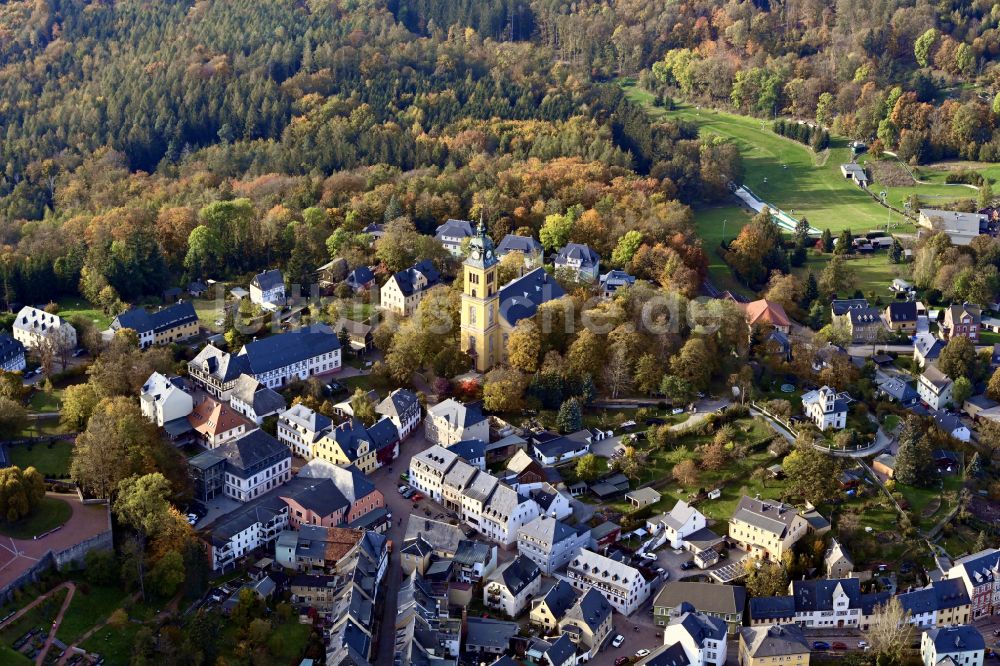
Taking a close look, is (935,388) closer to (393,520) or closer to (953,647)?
(953,647)

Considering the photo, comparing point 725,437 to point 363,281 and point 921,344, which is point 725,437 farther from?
point 363,281

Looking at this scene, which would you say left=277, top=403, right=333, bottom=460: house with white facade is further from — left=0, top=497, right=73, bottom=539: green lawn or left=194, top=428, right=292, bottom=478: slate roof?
left=0, top=497, right=73, bottom=539: green lawn

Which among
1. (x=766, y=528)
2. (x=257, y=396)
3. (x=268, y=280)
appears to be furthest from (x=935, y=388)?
(x=268, y=280)

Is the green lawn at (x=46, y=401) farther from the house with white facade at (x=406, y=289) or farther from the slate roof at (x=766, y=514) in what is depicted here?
the slate roof at (x=766, y=514)

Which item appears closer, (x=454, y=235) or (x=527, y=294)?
(x=527, y=294)

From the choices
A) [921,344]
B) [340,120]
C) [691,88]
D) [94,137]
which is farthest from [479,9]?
[921,344]

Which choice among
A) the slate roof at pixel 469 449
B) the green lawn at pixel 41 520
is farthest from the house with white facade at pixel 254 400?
the green lawn at pixel 41 520
